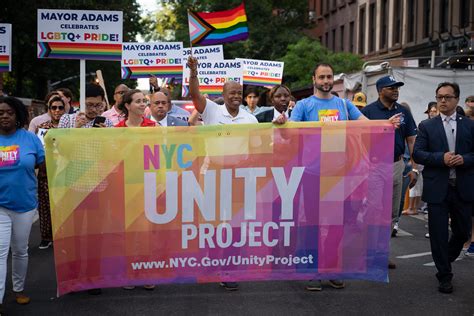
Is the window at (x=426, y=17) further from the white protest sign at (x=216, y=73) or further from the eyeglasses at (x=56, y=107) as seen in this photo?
the eyeglasses at (x=56, y=107)

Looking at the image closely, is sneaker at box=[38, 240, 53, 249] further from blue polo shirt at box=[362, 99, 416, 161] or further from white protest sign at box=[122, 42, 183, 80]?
white protest sign at box=[122, 42, 183, 80]

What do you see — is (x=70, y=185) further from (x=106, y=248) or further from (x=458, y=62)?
(x=458, y=62)

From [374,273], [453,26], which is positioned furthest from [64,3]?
[453,26]

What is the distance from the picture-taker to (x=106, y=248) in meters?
5.58

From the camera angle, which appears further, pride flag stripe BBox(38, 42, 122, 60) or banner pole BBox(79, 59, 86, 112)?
pride flag stripe BBox(38, 42, 122, 60)

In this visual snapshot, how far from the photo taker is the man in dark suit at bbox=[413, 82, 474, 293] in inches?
241

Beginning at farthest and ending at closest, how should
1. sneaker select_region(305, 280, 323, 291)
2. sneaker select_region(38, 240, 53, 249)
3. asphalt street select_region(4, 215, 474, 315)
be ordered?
sneaker select_region(38, 240, 53, 249)
sneaker select_region(305, 280, 323, 291)
asphalt street select_region(4, 215, 474, 315)

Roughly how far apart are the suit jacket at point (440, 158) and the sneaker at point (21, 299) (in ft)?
12.6

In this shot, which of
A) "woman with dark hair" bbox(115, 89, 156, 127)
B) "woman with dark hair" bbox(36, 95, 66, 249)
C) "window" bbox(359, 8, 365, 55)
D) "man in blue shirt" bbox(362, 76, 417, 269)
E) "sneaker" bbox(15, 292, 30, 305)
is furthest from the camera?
"window" bbox(359, 8, 365, 55)

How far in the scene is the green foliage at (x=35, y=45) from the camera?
60.0 feet

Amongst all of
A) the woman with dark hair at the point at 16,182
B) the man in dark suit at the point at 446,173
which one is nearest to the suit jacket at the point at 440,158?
the man in dark suit at the point at 446,173

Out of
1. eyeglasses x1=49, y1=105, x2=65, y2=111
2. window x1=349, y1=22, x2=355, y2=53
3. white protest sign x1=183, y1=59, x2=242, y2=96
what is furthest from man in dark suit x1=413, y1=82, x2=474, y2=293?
window x1=349, y1=22, x2=355, y2=53

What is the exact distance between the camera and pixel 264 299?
577 cm

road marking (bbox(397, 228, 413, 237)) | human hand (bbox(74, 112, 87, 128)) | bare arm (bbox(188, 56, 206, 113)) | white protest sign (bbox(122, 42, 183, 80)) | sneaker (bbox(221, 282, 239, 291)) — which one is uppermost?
white protest sign (bbox(122, 42, 183, 80))
